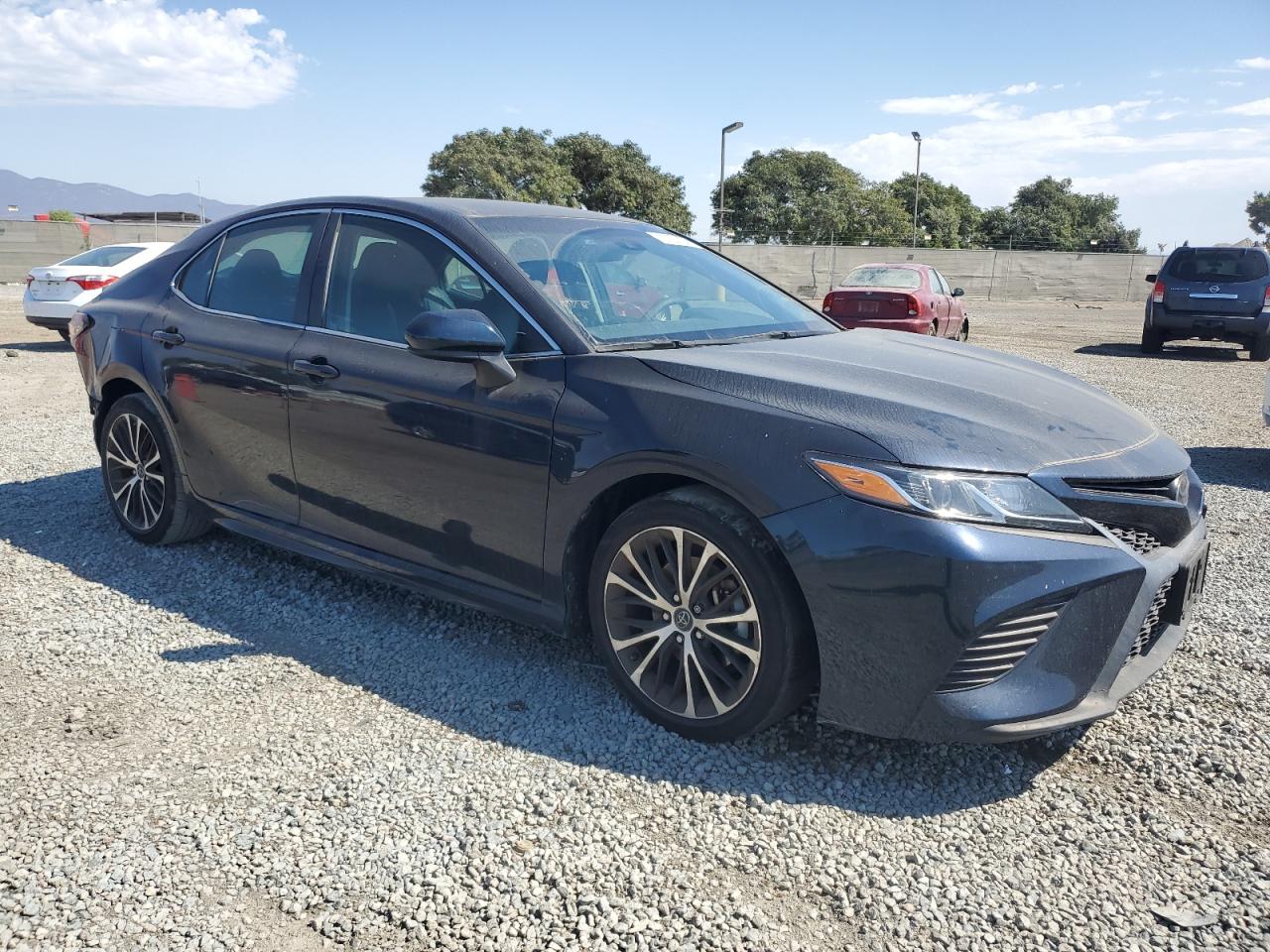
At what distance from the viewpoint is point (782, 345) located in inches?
143

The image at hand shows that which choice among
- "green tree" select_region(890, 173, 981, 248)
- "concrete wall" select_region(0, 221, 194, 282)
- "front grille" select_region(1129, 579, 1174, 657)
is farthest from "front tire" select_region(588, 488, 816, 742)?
"green tree" select_region(890, 173, 981, 248)

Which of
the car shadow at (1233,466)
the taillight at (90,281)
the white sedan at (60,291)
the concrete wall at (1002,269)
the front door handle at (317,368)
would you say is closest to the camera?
the front door handle at (317,368)

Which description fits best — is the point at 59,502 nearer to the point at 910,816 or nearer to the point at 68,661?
the point at 68,661

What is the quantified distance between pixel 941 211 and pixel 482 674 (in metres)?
88.7

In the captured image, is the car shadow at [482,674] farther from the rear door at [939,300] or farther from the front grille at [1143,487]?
the rear door at [939,300]

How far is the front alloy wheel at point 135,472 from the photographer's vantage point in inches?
192

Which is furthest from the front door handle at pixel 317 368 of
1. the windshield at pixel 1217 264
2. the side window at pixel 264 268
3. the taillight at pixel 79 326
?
the windshield at pixel 1217 264

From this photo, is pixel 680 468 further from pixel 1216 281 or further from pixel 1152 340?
pixel 1152 340

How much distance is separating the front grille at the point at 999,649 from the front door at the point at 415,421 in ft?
4.52

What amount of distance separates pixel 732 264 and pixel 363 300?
1632 mm

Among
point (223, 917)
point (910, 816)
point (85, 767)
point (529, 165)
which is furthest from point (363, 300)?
point (529, 165)

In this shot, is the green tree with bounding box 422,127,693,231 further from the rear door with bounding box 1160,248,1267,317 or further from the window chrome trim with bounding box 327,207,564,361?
the window chrome trim with bounding box 327,207,564,361

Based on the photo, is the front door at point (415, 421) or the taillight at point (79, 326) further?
the taillight at point (79, 326)

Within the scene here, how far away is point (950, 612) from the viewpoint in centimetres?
262
